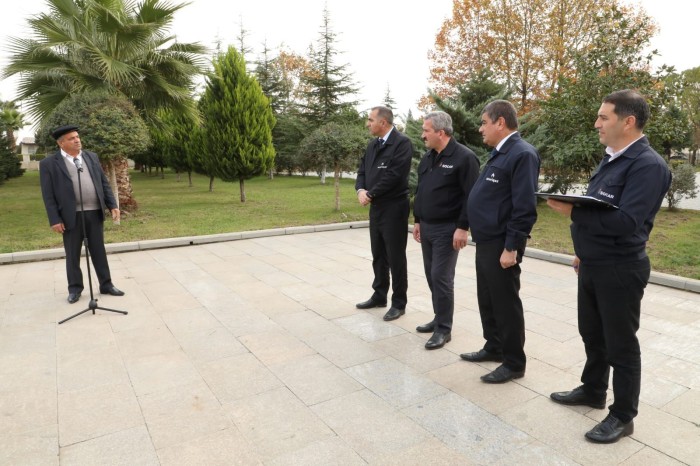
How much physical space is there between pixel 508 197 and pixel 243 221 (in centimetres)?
896

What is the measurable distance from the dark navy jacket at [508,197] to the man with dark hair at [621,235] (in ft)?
1.05

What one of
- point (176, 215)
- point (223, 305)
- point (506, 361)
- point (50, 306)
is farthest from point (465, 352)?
point (176, 215)

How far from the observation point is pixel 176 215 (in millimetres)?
12156

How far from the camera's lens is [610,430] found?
2486 mm

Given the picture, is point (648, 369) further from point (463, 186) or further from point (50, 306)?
point (50, 306)

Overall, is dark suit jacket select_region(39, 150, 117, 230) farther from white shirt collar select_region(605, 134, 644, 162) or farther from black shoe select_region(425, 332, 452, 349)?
white shirt collar select_region(605, 134, 644, 162)

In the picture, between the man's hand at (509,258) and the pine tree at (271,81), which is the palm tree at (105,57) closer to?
the man's hand at (509,258)

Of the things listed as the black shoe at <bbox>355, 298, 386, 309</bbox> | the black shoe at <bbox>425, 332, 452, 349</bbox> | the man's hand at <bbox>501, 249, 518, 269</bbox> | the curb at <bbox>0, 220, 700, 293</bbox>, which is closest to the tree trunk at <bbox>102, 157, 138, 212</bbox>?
the curb at <bbox>0, 220, 700, 293</bbox>

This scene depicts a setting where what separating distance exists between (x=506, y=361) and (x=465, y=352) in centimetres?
53

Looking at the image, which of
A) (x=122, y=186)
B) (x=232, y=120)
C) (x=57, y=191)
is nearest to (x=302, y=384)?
(x=57, y=191)

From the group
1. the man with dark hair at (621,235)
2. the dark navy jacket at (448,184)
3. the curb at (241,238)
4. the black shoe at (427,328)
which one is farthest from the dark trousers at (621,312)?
the curb at (241,238)

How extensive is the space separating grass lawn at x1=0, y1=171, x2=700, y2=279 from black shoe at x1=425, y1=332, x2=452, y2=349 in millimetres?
4002

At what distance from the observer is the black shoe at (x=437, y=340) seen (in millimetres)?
3760

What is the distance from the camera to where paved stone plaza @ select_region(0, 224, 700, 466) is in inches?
97.3
